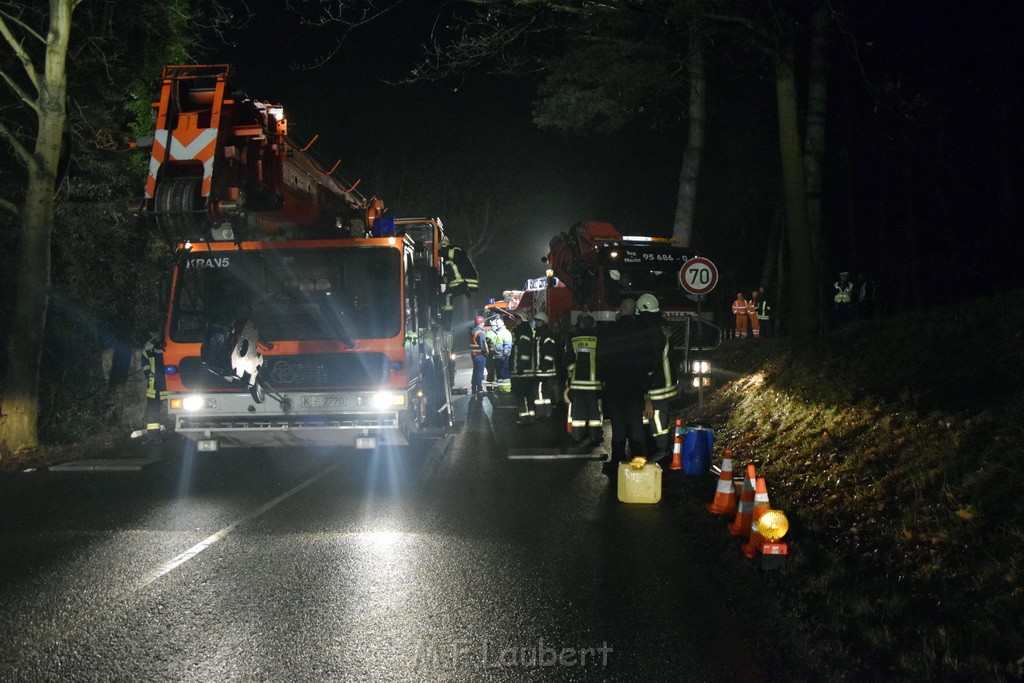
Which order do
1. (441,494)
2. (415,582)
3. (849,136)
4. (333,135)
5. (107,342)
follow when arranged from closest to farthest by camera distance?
(415,582), (441,494), (107,342), (849,136), (333,135)

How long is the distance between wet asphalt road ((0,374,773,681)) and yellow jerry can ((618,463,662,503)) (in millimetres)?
181

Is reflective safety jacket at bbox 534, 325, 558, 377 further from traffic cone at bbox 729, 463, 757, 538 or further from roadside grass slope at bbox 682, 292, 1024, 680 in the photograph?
traffic cone at bbox 729, 463, 757, 538

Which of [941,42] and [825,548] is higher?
[941,42]

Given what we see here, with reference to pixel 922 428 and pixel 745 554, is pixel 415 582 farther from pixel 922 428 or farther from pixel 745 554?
pixel 922 428

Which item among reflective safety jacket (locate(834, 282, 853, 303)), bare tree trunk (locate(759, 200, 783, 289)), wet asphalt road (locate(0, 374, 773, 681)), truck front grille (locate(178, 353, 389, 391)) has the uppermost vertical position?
bare tree trunk (locate(759, 200, 783, 289))

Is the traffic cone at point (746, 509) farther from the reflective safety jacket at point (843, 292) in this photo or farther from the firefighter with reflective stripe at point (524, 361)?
the reflective safety jacket at point (843, 292)

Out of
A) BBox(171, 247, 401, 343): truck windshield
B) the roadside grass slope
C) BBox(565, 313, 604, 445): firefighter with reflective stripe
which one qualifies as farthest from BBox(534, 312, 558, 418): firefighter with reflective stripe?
BBox(171, 247, 401, 343): truck windshield

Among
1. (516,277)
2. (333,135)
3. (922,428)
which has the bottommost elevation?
(922,428)

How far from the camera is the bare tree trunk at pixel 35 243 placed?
12.3 metres

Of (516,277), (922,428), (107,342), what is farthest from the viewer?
(516,277)

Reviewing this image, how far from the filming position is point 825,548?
624 centimetres

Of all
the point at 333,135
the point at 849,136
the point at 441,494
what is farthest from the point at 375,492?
the point at 333,135

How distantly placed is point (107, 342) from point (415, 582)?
12411 mm

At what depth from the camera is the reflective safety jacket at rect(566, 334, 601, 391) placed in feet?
35.0
